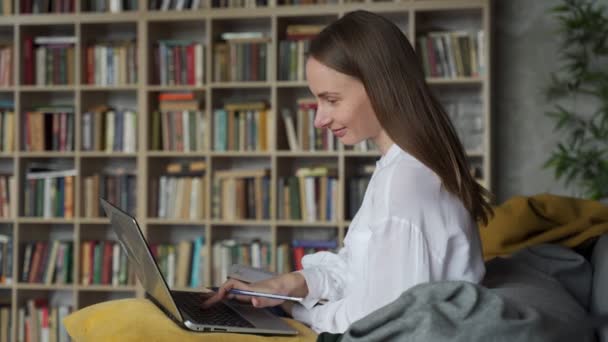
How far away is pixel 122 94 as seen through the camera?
487cm

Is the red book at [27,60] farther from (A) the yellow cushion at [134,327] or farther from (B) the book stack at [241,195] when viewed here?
(A) the yellow cushion at [134,327]

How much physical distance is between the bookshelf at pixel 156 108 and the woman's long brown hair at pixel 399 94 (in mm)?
2613

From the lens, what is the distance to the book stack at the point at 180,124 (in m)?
4.56

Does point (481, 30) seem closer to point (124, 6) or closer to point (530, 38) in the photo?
point (530, 38)

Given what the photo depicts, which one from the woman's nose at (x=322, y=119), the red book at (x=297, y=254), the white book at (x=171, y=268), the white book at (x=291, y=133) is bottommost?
the white book at (x=171, y=268)

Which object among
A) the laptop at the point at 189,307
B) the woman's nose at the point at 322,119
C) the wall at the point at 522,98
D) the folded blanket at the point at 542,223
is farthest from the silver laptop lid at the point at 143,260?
the wall at the point at 522,98

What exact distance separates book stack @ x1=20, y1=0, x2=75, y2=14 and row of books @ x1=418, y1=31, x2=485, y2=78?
2.04 m

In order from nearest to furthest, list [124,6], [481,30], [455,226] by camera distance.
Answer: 1. [455,226]
2. [481,30]
3. [124,6]

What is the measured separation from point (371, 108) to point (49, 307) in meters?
3.72

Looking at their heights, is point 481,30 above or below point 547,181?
above

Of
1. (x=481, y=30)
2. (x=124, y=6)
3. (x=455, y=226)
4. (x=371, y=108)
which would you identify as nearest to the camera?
(x=455, y=226)

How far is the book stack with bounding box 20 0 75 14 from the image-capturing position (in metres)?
4.68

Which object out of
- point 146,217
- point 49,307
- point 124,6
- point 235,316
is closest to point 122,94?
point 124,6

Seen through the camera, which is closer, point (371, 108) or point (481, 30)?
point (371, 108)
